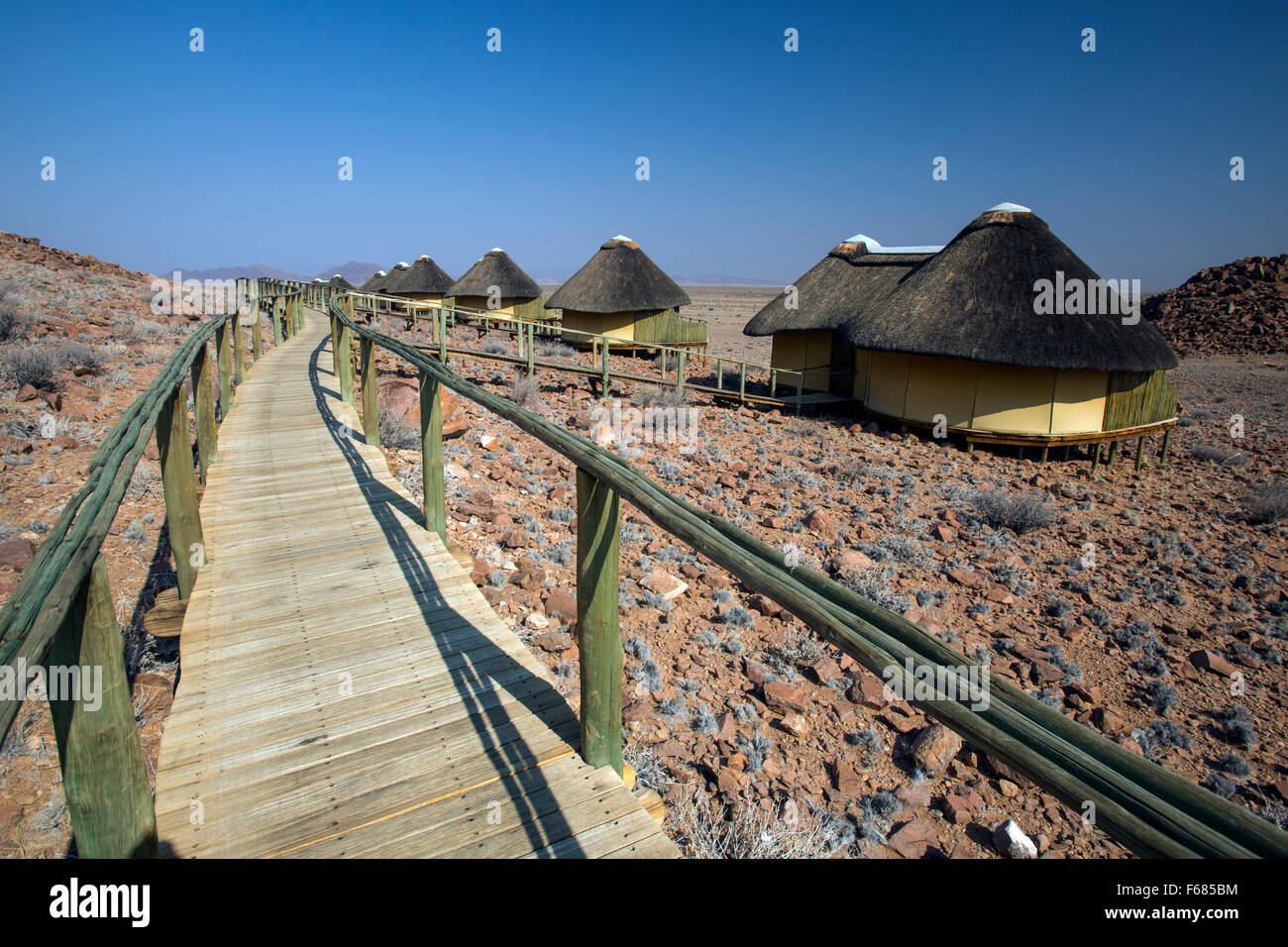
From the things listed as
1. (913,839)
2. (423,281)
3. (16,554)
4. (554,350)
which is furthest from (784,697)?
(423,281)

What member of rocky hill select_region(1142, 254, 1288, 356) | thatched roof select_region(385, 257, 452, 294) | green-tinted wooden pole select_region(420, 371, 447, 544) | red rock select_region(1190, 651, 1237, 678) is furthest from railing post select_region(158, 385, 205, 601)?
rocky hill select_region(1142, 254, 1288, 356)

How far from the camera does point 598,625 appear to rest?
249cm

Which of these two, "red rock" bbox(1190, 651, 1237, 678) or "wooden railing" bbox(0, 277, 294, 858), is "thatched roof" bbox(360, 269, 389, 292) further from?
"wooden railing" bbox(0, 277, 294, 858)

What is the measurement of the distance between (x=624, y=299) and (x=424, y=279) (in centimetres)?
1614

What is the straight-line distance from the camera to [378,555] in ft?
14.1

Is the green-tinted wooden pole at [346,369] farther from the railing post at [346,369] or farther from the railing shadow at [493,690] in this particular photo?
the railing shadow at [493,690]

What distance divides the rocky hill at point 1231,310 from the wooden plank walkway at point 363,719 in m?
37.9

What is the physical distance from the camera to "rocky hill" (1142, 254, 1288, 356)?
30469 millimetres

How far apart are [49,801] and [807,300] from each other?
18.6 meters

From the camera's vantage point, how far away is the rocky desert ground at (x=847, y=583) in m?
3.79

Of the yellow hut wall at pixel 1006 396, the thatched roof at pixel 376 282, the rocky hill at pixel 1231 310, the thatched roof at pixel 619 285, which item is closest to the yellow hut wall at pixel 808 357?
the yellow hut wall at pixel 1006 396

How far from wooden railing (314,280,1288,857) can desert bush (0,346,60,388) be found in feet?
31.5

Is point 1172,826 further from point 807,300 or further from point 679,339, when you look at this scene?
point 679,339
